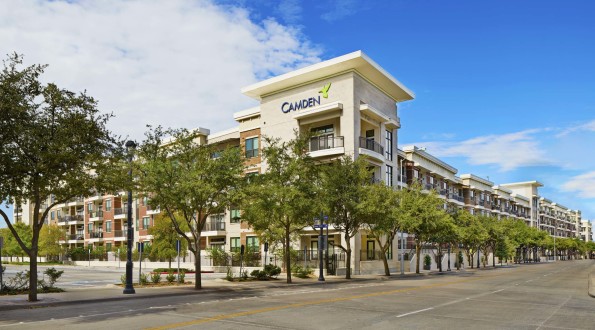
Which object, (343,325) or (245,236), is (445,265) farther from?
(343,325)

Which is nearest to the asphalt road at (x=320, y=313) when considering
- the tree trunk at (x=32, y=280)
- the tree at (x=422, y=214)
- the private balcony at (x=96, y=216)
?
the tree trunk at (x=32, y=280)

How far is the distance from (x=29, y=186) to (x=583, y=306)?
22521 mm

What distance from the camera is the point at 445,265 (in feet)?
219

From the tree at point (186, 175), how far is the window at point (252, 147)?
23.4 m

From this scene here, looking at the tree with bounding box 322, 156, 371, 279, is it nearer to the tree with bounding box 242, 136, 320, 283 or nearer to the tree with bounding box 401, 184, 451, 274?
the tree with bounding box 242, 136, 320, 283

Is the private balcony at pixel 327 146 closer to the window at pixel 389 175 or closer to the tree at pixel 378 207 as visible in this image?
the tree at pixel 378 207

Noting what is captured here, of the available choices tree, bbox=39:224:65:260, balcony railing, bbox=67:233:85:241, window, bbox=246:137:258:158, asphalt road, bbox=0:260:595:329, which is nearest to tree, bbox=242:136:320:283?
asphalt road, bbox=0:260:595:329

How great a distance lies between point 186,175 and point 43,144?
8.11 metres

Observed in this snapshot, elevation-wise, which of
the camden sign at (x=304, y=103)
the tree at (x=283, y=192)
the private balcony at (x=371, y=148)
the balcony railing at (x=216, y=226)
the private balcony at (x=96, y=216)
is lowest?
the balcony railing at (x=216, y=226)

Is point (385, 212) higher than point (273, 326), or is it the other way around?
point (385, 212)

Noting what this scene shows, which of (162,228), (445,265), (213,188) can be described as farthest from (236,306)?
(445,265)

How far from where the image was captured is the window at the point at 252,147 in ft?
175

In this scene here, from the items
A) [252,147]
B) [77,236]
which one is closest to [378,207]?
[252,147]

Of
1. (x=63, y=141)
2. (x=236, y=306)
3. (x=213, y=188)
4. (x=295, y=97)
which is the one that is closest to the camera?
(x=236, y=306)
